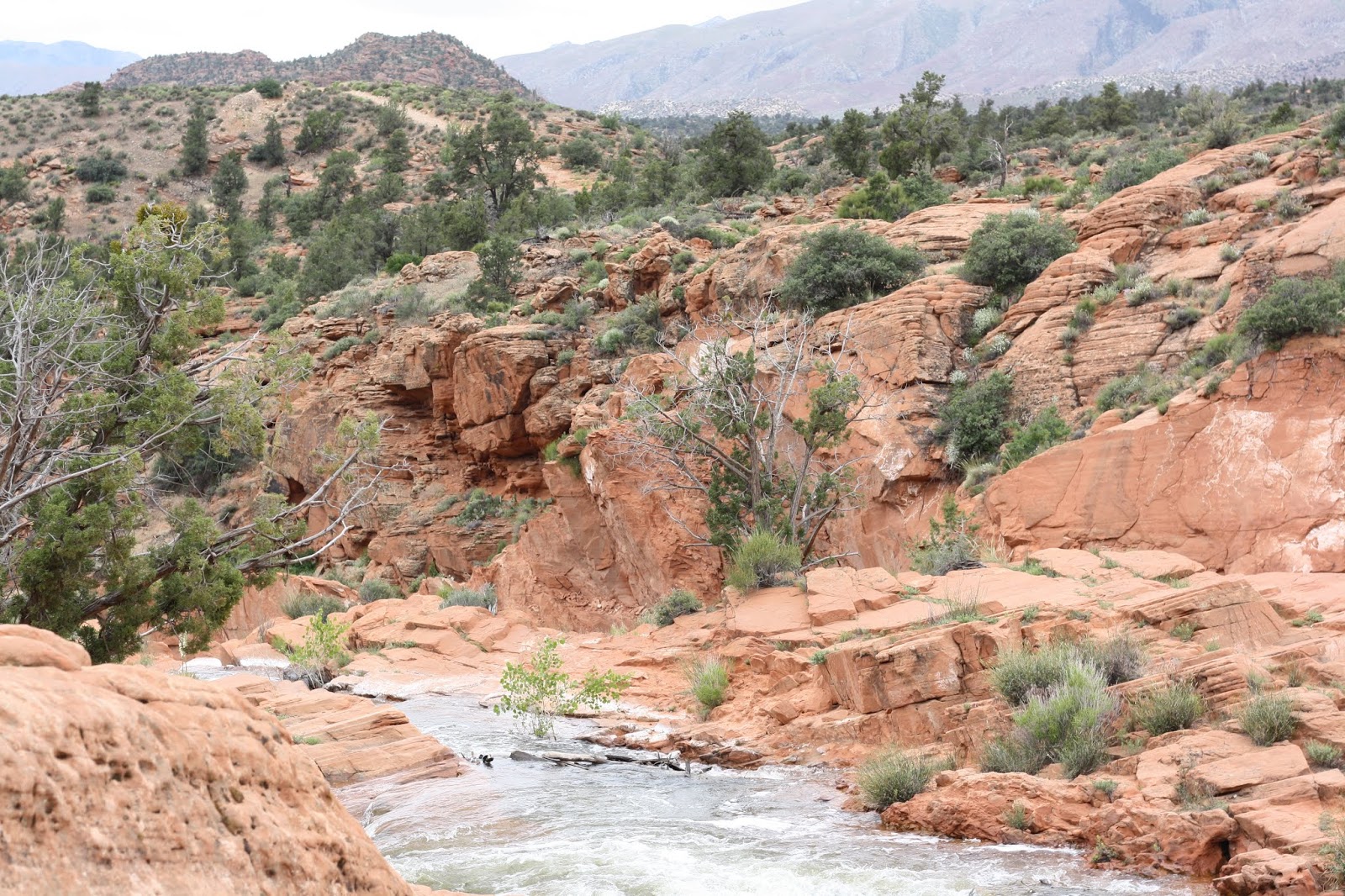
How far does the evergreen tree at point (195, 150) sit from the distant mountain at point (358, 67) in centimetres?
2886

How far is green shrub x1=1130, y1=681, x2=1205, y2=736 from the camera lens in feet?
26.0

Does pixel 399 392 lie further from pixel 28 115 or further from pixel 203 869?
pixel 28 115

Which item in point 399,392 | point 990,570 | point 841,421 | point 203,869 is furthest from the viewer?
point 399,392

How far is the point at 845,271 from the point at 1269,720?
15.4 metres

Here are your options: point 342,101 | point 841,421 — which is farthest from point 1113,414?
point 342,101

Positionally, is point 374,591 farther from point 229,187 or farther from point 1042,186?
point 229,187

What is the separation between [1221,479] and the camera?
1387 centimetres

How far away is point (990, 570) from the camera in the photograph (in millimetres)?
12477

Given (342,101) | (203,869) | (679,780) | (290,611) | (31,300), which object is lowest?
(290,611)

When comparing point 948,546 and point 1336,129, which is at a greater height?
point 1336,129

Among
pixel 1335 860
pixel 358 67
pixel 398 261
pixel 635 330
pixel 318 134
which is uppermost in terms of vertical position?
pixel 358 67

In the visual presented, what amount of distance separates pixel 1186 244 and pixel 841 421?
752cm

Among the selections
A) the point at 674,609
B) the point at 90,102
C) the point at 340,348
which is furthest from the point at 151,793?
the point at 90,102

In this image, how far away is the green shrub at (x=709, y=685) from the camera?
11945 millimetres
